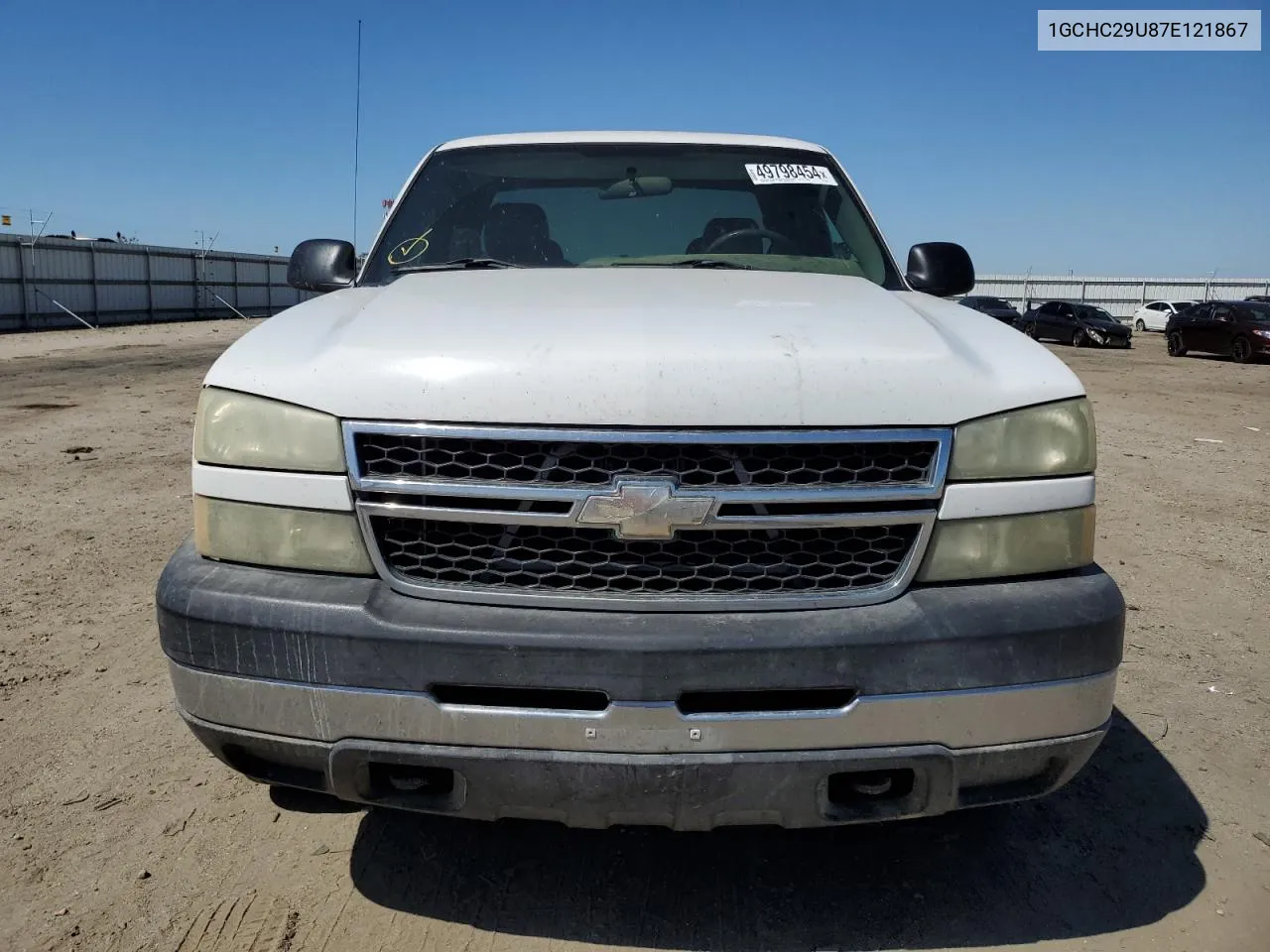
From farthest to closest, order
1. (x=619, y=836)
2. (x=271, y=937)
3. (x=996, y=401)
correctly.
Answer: (x=619, y=836) < (x=271, y=937) < (x=996, y=401)

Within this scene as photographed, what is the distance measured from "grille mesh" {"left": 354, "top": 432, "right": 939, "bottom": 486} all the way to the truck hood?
0.05 m

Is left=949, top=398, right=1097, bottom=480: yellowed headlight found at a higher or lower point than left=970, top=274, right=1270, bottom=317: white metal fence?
lower

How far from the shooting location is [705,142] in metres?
3.80

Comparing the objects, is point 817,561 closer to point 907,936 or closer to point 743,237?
point 907,936

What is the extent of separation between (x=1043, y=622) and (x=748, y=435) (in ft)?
2.27

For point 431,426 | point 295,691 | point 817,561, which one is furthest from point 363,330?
point 817,561

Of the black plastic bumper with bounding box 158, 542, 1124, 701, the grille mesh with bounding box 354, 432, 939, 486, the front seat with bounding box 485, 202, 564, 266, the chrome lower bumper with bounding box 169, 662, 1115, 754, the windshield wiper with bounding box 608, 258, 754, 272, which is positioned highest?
the front seat with bounding box 485, 202, 564, 266

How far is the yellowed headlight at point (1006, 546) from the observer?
2105 mm

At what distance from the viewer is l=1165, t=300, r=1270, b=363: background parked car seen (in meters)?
25.8

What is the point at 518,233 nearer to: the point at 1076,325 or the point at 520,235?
the point at 520,235

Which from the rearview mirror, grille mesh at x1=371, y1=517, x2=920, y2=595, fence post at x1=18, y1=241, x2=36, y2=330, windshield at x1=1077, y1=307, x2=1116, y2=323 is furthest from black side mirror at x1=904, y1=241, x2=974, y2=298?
windshield at x1=1077, y1=307, x2=1116, y2=323

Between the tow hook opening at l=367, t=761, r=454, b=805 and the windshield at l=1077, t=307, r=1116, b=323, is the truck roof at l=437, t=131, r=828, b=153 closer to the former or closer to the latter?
the tow hook opening at l=367, t=761, r=454, b=805

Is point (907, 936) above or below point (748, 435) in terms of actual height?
below

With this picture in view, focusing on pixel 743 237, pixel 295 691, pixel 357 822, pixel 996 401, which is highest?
pixel 743 237
